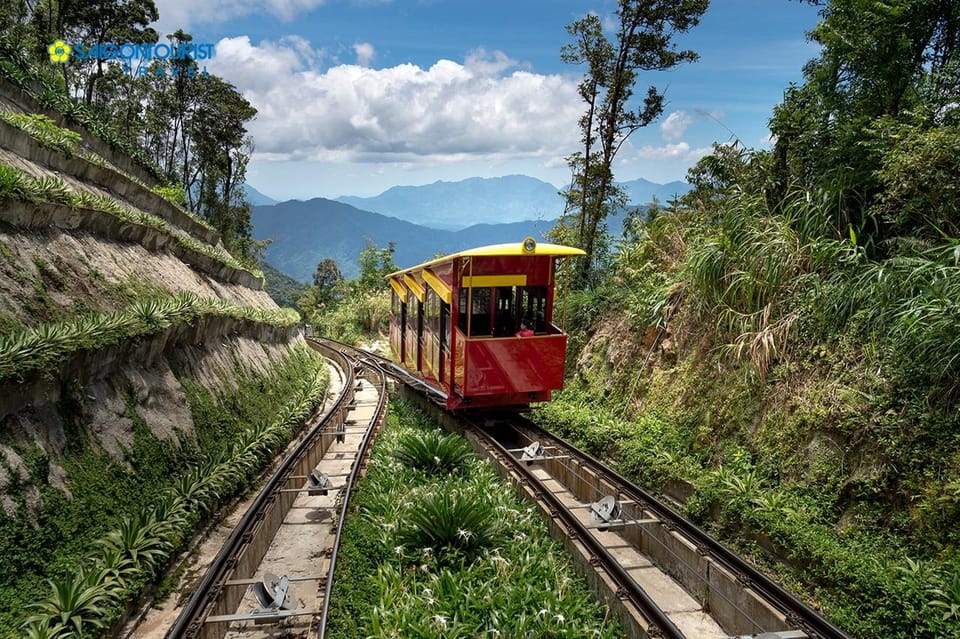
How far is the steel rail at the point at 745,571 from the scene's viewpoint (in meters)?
4.84

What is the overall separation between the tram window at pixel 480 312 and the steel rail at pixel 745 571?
3610 millimetres

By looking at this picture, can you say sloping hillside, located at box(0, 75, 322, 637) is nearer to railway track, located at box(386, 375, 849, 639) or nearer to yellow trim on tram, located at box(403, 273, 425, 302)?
yellow trim on tram, located at box(403, 273, 425, 302)

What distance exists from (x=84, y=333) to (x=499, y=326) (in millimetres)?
6515

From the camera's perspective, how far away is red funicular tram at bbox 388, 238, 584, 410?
33.3ft

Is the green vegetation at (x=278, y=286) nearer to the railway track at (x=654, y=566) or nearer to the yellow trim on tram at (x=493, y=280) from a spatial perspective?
the yellow trim on tram at (x=493, y=280)

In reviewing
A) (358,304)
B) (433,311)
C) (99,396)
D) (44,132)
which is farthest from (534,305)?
(358,304)

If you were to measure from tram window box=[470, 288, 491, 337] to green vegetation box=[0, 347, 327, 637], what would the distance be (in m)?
4.32

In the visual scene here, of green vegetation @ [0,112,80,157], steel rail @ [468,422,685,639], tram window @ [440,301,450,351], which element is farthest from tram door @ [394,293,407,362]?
green vegetation @ [0,112,80,157]

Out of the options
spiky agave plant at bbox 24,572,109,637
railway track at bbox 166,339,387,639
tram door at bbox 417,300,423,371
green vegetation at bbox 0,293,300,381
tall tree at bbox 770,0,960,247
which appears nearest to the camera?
spiky agave plant at bbox 24,572,109,637

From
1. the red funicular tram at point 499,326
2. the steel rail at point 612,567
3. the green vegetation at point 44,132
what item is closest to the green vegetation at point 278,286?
the green vegetation at point 44,132

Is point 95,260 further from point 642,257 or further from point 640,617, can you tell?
point 642,257

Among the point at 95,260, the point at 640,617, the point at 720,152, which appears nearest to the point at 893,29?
the point at 720,152

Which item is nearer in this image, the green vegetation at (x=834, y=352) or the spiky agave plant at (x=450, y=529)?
the green vegetation at (x=834, y=352)

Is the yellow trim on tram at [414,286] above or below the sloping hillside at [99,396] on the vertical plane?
above
